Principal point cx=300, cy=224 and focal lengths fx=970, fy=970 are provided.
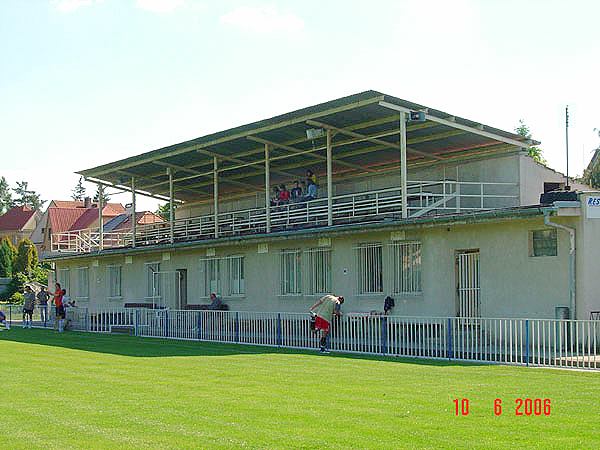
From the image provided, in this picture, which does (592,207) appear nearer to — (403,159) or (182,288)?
(403,159)

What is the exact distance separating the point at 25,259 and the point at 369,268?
216 feet

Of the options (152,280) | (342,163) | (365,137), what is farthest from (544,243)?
(152,280)

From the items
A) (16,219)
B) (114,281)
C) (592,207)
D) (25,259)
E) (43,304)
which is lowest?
(43,304)

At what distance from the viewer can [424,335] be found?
21328mm

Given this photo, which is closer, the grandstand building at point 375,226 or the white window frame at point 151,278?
the grandstand building at point 375,226

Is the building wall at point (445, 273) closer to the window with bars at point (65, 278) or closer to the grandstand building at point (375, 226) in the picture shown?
the grandstand building at point (375, 226)

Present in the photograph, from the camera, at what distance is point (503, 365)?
62.3 ft

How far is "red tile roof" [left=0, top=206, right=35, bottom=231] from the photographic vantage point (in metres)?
115

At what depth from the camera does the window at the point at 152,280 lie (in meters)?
41.3

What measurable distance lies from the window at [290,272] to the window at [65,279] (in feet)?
65.2

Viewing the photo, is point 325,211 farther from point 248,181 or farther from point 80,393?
point 80,393

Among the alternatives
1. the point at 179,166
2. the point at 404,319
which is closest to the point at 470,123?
the point at 404,319

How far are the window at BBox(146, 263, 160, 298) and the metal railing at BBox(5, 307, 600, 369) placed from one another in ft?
35.5
